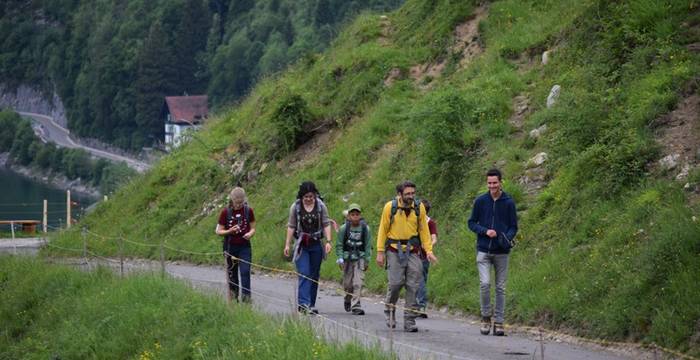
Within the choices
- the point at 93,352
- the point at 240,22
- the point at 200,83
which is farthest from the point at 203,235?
the point at 240,22

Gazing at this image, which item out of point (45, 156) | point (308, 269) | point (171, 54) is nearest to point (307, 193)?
point (308, 269)

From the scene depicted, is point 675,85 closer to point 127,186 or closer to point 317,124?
point 317,124

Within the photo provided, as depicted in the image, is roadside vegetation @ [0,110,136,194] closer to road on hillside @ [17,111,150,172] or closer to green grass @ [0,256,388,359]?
road on hillside @ [17,111,150,172]

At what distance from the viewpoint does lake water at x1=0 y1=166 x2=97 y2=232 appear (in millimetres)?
77688

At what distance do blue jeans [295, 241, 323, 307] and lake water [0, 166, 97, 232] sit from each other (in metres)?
57.9

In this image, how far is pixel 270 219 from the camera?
2744 cm

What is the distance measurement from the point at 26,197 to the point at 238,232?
285 feet

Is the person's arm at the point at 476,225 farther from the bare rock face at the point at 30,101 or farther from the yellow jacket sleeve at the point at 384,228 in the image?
the bare rock face at the point at 30,101

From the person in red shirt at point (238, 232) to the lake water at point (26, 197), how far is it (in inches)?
2246

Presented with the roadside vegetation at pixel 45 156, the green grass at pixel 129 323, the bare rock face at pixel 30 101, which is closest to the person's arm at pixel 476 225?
the green grass at pixel 129 323

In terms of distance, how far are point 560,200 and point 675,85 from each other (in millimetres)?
2571

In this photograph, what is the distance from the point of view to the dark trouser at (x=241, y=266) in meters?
17.1

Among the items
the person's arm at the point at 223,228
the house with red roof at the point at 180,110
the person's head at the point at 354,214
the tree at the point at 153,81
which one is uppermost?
the tree at the point at 153,81

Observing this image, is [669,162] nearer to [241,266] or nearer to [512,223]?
[512,223]
